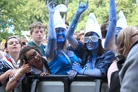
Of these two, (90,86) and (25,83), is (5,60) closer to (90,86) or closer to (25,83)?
(25,83)

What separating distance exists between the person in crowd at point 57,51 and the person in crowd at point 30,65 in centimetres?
11

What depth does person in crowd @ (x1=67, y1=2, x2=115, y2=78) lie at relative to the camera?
3.71 metres

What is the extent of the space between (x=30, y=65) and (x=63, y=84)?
632mm

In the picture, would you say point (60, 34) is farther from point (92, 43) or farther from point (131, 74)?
point (131, 74)

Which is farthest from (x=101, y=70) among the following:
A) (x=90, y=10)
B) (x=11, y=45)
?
(x=90, y=10)

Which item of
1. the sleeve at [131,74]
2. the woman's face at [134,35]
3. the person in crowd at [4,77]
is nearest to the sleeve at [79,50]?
the person in crowd at [4,77]

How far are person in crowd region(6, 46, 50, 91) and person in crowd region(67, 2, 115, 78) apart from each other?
1.43ft

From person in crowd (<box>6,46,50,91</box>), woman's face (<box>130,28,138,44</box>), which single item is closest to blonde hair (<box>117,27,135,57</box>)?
woman's face (<box>130,28,138,44</box>)

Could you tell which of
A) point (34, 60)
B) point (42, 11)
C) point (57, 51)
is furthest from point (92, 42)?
point (42, 11)

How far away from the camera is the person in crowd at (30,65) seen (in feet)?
13.4

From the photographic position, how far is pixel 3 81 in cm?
431

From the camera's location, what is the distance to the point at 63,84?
12.3ft

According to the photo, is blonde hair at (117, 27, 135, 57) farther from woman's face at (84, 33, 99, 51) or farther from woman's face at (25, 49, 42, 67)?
woman's face at (25, 49, 42, 67)

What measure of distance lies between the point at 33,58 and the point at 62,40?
50 centimetres
